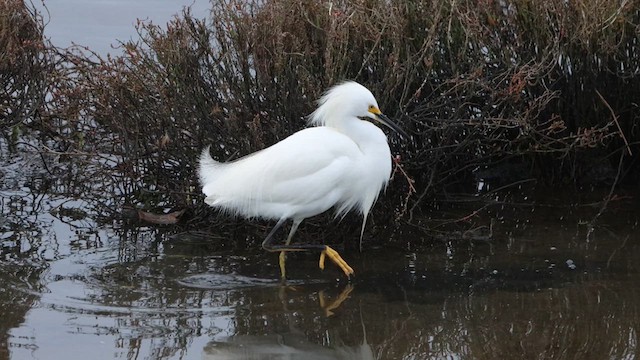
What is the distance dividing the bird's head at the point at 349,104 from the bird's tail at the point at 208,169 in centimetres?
54

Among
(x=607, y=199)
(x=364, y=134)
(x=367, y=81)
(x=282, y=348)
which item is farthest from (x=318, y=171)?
(x=607, y=199)

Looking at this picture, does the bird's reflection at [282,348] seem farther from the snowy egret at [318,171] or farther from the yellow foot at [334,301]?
the snowy egret at [318,171]

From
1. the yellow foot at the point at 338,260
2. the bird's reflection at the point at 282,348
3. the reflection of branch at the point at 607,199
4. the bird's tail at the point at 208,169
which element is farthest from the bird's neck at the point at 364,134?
the reflection of branch at the point at 607,199

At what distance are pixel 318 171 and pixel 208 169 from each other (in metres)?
0.57

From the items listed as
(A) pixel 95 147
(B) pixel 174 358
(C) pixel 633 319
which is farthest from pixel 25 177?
(C) pixel 633 319

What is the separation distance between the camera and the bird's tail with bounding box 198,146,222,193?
520 cm

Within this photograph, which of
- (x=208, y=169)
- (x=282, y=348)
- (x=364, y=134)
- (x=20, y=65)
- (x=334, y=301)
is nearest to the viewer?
(x=282, y=348)

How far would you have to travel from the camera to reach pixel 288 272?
532 centimetres

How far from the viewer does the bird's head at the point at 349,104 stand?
499 cm

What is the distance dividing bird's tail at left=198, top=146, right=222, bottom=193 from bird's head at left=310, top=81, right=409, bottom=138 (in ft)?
1.78

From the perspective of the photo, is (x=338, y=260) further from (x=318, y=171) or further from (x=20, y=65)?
(x=20, y=65)

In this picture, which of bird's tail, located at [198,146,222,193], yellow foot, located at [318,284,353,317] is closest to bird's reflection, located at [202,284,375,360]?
yellow foot, located at [318,284,353,317]

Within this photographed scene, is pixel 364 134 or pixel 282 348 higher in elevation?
pixel 364 134

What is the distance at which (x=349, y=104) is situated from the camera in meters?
5.00
